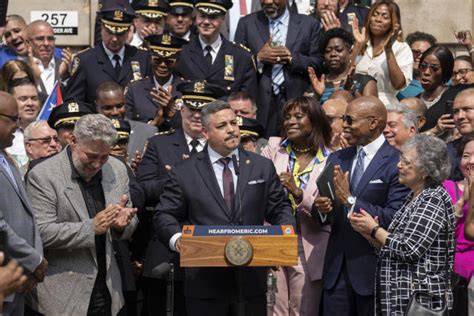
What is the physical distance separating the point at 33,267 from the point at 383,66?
6.16 m

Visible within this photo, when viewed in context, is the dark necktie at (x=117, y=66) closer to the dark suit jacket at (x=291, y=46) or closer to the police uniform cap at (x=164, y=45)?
the police uniform cap at (x=164, y=45)

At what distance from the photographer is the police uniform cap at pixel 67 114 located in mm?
11109

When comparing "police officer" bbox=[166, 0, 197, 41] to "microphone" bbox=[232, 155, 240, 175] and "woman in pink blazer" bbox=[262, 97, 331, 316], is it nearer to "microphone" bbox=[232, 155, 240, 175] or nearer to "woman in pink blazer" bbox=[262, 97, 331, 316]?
"woman in pink blazer" bbox=[262, 97, 331, 316]

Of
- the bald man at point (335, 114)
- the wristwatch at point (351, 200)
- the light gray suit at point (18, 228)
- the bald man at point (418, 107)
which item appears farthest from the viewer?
the bald man at point (418, 107)

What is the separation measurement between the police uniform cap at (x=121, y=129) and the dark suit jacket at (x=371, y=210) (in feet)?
7.55

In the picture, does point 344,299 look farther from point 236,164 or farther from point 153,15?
point 153,15

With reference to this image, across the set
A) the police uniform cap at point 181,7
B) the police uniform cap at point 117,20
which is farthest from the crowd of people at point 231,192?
the police uniform cap at point 181,7

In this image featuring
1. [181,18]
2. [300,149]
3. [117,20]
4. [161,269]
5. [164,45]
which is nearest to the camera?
[161,269]

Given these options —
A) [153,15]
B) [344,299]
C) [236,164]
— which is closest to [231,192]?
[236,164]

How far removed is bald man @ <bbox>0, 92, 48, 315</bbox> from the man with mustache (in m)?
5.01

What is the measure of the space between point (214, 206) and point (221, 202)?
63 millimetres

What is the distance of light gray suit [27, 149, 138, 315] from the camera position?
31.5ft

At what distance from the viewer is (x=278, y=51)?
13.6 m

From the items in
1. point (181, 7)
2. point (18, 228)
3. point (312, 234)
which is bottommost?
point (312, 234)
